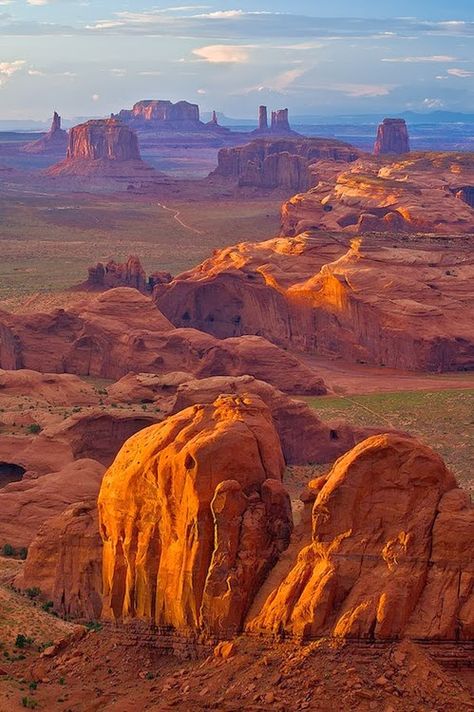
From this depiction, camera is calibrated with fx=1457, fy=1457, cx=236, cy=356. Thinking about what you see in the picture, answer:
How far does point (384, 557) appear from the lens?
66.4 feet

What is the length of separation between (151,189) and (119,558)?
472 feet

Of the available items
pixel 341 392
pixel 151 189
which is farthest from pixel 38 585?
pixel 151 189

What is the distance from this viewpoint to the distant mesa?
616 feet

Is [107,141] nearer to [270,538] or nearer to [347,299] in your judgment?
[347,299]

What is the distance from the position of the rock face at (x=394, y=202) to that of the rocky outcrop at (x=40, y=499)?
46.3m

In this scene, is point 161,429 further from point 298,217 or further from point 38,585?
point 298,217

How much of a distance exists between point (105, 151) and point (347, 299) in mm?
130560

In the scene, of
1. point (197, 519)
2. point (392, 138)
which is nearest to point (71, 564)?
point (197, 519)

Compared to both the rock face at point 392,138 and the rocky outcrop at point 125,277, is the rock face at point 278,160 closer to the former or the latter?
the rock face at point 392,138

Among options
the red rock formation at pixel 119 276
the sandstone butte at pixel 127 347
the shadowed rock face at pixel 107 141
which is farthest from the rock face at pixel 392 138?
the sandstone butte at pixel 127 347

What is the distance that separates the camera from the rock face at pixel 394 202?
300 ft

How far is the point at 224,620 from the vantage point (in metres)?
21.1

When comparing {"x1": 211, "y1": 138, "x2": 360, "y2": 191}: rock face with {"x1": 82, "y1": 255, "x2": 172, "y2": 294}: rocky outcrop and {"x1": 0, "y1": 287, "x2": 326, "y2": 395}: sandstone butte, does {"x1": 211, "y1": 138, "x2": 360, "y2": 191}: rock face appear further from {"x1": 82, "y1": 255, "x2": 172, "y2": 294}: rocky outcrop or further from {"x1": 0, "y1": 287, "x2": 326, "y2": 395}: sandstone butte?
{"x1": 0, "y1": 287, "x2": 326, "y2": 395}: sandstone butte

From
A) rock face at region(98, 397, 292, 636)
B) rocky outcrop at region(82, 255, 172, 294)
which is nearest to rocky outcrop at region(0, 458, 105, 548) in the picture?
rock face at region(98, 397, 292, 636)
